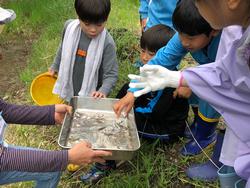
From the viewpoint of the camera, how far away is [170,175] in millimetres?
2648

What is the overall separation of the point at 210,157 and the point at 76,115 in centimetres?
99

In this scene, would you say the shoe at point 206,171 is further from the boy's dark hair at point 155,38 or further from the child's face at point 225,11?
the child's face at point 225,11

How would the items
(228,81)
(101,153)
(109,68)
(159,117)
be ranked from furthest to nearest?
(109,68) → (159,117) → (101,153) → (228,81)

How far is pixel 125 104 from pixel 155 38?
71 centimetres

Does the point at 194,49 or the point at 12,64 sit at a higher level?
the point at 194,49

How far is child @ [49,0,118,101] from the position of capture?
118 inches

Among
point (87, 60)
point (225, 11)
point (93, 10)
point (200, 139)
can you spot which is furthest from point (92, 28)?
point (225, 11)

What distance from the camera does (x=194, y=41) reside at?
238 centimetres

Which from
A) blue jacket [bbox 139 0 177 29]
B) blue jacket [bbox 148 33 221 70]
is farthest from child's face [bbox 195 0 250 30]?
blue jacket [bbox 139 0 177 29]

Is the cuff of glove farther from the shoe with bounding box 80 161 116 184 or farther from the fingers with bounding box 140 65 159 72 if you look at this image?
the shoe with bounding box 80 161 116 184

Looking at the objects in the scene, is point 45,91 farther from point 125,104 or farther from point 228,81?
point 228,81

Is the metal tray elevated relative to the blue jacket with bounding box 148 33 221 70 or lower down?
lower down

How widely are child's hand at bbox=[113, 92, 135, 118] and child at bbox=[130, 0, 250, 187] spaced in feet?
1.30

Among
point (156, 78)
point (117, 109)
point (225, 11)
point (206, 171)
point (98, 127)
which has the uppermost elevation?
point (225, 11)
